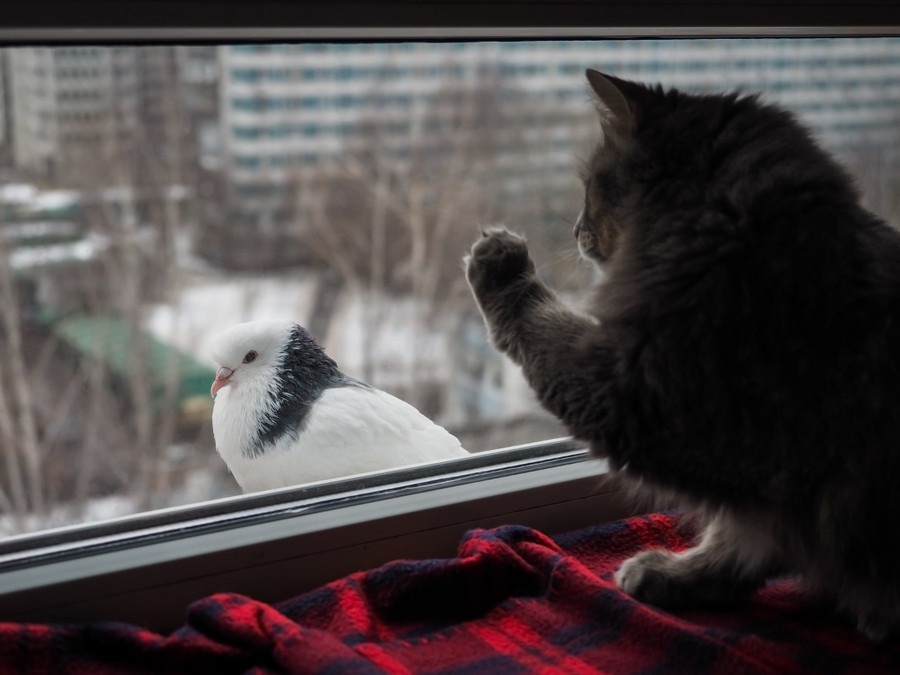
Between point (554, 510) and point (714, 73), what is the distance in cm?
75

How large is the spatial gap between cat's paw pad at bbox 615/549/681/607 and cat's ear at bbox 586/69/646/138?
0.53 meters

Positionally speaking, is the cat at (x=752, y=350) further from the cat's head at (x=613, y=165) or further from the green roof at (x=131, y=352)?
the green roof at (x=131, y=352)

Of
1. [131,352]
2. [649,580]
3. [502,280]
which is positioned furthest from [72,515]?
[649,580]

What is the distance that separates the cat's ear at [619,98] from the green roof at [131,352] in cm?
63

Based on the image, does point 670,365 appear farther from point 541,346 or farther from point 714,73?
point 714,73

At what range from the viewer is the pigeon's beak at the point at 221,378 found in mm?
1194

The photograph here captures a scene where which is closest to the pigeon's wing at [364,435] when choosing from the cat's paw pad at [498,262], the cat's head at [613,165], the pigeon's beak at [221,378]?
the pigeon's beak at [221,378]

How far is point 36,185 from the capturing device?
1.03 meters

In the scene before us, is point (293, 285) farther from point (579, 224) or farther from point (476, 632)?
point (476, 632)

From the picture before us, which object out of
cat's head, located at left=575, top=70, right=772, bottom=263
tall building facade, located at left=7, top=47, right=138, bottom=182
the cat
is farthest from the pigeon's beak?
cat's head, located at left=575, top=70, right=772, bottom=263

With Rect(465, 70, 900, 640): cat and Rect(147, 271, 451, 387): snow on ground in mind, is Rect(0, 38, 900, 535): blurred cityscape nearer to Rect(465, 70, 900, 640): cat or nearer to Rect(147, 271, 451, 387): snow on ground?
Rect(147, 271, 451, 387): snow on ground

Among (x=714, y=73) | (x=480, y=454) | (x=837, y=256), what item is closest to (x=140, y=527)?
(x=480, y=454)
